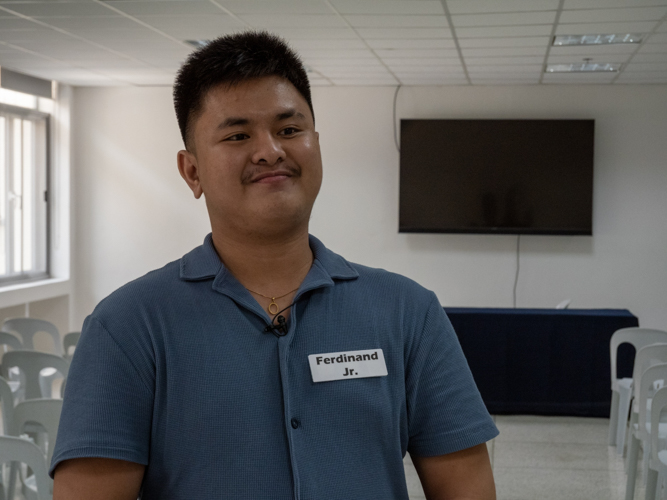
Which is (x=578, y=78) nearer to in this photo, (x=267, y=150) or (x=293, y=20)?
(x=293, y=20)

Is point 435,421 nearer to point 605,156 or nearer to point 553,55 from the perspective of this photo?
point 553,55

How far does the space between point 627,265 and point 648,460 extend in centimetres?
478

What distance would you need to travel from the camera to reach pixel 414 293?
3.79 ft

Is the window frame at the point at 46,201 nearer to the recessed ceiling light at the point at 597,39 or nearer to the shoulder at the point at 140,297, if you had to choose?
the recessed ceiling light at the point at 597,39

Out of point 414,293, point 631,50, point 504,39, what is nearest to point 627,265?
point 631,50

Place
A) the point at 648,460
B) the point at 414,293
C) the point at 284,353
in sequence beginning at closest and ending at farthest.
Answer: the point at 284,353, the point at 414,293, the point at 648,460

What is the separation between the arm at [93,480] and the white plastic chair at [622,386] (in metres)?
4.76

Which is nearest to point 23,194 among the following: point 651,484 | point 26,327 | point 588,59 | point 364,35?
point 26,327

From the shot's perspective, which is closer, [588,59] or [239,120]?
[239,120]

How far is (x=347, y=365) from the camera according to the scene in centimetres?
105

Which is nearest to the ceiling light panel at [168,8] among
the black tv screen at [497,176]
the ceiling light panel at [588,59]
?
the ceiling light panel at [588,59]

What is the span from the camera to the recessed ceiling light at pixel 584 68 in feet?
22.5

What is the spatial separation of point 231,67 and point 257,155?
145 mm

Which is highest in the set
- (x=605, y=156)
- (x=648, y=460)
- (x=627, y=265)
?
(x=605, y=156)
